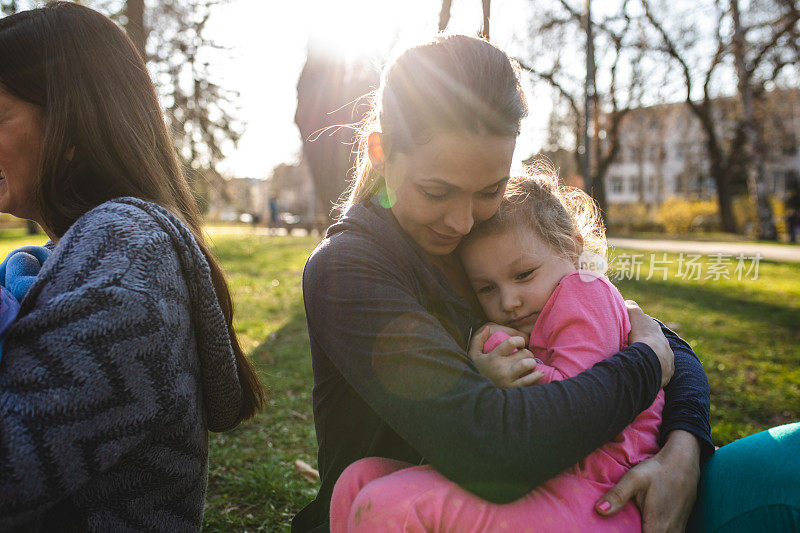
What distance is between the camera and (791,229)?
71.1ft

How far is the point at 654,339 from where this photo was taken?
1.61 meters

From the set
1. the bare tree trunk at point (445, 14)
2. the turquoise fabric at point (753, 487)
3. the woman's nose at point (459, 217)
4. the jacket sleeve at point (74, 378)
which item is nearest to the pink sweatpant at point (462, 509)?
the turquoise fabric at point (753, 487)

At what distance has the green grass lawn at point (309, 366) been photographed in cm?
313

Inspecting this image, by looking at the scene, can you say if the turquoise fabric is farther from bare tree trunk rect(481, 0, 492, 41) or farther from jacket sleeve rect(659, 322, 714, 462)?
bare tree trunk rect(481, 0, 492, 41)

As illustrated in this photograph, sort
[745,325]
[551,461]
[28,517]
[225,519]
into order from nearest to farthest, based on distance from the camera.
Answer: [28,517]
[551,461]
[225,519]
[745,325]

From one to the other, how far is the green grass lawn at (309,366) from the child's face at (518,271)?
89 cm

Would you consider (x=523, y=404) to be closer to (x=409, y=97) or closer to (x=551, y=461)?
(x=551, y=461)

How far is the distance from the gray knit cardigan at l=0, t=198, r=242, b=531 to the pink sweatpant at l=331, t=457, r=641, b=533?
49 centimetres

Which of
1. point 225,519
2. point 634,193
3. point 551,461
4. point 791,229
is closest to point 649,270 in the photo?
point 225,519

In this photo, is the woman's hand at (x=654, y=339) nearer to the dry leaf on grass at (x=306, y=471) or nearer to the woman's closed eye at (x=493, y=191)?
the woman's closed eye at (x=493, y=191)

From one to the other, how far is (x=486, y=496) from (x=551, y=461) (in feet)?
0.55

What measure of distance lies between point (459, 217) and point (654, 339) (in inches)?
25.4

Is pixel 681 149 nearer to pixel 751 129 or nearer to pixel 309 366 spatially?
pixel 751 129

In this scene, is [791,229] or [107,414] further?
[791,229]
